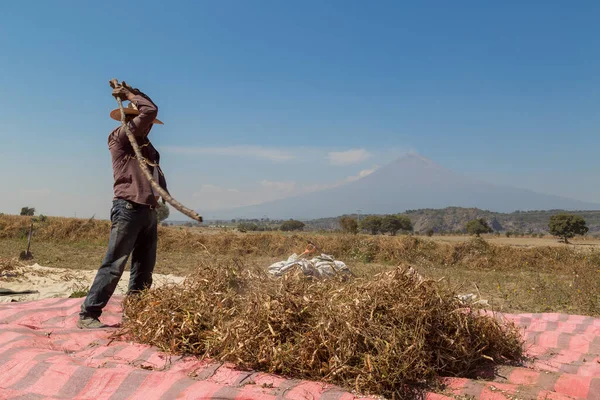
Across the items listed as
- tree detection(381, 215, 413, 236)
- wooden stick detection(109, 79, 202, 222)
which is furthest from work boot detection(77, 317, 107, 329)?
tree detection(381, 215, 413, 236)

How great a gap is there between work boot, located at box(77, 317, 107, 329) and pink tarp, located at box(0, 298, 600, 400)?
7 cm

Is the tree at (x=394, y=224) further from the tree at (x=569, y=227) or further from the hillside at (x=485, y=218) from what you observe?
the hillside at (x=485, y=218)

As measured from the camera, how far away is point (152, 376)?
2375mm

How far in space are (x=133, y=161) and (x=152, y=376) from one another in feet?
6.37

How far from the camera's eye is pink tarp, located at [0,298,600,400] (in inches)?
90.1

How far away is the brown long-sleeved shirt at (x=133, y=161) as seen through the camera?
143 inches

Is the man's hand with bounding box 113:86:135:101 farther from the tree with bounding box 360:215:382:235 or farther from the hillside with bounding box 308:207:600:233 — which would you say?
the hillside with bounding box 308:207:600:233

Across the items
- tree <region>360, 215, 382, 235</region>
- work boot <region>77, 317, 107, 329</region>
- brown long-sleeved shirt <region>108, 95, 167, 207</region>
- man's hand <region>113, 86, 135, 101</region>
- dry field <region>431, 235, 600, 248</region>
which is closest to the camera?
work boot <region>77, 317, 107, 329</region>

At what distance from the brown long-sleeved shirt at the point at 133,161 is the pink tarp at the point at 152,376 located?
3.47ft

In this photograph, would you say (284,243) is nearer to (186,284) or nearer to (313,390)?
(186,284)

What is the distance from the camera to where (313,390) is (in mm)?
2301

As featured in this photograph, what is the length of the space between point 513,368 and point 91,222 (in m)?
18.3

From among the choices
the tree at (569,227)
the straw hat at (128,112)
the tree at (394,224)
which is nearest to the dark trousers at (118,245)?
the straw hat at (128,112)

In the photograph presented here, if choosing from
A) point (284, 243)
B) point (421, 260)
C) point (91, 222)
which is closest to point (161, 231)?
point (91, 222)
